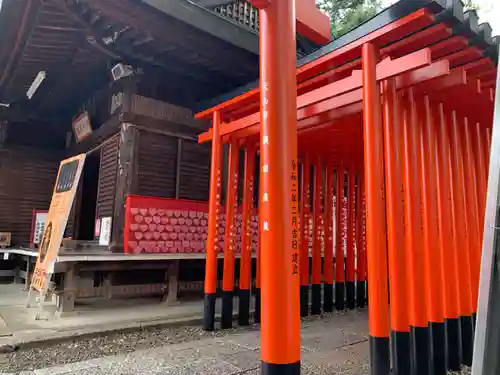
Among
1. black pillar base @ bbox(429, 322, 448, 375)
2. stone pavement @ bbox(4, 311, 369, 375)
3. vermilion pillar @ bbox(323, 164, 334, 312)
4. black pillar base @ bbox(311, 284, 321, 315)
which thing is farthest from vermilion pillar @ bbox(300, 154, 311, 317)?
black pillar base @ bbox(429, 322, 448, 375)

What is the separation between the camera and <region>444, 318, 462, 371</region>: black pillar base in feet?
11.5

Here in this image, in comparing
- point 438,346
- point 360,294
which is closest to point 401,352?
point 438,346

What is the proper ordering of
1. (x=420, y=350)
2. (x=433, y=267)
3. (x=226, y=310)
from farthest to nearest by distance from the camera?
1. (x=226, y=310)
2. (x=433, y=267)
3. (x=420, y=350)

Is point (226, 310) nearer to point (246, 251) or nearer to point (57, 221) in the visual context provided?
point (246, 251)

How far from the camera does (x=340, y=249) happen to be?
6.16 metres

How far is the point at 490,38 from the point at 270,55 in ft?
7.49

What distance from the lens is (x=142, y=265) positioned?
6.23 meters

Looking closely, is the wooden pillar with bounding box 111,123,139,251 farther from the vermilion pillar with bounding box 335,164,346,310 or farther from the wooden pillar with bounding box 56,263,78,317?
the vermilion pillar with bounding box 335,164,346,310

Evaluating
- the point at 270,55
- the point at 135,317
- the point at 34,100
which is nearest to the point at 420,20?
the point at 270,55

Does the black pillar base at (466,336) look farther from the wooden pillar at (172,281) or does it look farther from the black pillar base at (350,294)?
the wooden pillar at (172,281)

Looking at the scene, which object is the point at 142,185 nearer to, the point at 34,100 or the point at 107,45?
the point at 107,45

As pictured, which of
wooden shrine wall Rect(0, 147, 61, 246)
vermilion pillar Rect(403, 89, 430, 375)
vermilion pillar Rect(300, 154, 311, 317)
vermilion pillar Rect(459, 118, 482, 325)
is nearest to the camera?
vermilion pillar Rect(403, 89, 430, 375)

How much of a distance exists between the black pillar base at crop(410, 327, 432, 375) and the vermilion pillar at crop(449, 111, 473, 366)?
792 mm

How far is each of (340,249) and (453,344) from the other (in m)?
2.70
